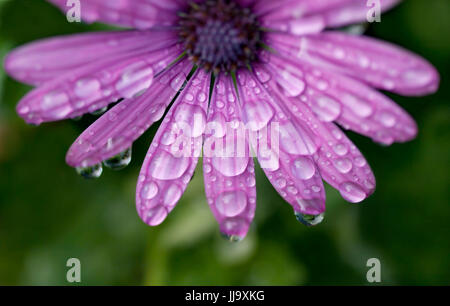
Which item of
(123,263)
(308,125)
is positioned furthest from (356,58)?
(123,263)

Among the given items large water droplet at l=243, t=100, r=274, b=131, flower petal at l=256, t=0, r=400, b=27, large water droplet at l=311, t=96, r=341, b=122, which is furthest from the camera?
large water droplet at l=243, t=100, r=274, b=131

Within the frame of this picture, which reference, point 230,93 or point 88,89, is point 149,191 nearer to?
point 88,89

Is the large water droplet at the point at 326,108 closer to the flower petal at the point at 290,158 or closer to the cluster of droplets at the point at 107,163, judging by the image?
the flower petal at the point at 290,158

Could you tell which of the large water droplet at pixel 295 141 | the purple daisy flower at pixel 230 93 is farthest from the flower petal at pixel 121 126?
the large water droplet at pixel 295 141

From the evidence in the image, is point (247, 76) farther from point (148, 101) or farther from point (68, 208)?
point (68, 208)

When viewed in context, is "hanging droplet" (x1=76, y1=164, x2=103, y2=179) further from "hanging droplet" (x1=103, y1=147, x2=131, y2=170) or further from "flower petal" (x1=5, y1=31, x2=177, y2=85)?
"flower petal" (x1=5, y1=31, x2=177, y2=85)

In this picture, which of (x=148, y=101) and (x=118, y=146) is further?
(x=148, y=101)

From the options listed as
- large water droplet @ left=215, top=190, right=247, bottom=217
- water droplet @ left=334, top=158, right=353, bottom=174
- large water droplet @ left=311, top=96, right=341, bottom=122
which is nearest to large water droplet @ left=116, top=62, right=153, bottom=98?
large water droplet @ left=215, top=190, right=247, bottom=217
